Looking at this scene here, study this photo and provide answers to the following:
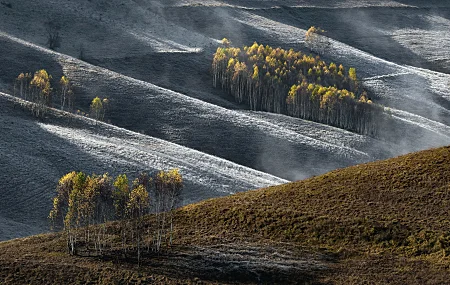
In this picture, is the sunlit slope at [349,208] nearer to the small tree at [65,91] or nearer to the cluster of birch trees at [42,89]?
the cluster of birch trees at [42,89]

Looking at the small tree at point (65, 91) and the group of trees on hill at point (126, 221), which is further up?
the group of trees on hill at point (126, 221)

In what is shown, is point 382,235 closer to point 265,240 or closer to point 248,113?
point 265,240

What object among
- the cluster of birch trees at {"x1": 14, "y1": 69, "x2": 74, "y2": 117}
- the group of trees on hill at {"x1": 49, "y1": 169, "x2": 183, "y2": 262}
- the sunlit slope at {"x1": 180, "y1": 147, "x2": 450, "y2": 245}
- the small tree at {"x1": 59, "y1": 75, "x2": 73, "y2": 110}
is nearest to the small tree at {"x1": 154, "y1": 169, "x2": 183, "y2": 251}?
the group of trees on hill at {"x1": 49, "y1": 169, "x2": 183, "y2": 262}

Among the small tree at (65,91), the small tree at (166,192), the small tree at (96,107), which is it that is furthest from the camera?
the small tree at (65,91)

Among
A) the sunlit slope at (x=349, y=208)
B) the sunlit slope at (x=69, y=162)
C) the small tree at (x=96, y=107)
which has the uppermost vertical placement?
the sunlit slope at (x=349, y=208)

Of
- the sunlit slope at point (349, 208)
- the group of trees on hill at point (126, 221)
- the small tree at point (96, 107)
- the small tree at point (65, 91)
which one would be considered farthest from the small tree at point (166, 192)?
the small tree at point (65, 91)

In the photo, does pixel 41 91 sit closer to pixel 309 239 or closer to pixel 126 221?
pixel 126 221

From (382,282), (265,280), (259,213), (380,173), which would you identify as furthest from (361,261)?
(380,173)
